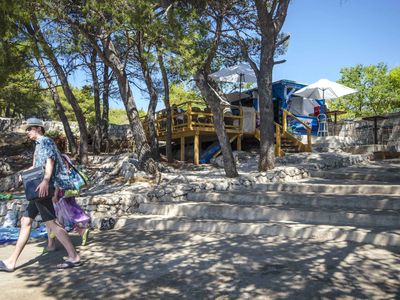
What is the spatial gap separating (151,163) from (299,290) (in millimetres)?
7315

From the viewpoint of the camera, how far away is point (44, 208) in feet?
12.9

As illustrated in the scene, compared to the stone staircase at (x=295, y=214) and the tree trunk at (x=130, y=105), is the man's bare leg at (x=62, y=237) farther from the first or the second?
the tree trunk at (x=130, y=105)

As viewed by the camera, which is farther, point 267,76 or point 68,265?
point 267,76

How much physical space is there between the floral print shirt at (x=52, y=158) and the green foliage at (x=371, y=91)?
3244cm

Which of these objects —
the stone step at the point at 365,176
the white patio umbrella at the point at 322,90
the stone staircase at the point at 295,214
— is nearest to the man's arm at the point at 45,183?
the stone staircase at the point at 295,214

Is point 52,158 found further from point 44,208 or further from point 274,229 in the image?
point 274,229

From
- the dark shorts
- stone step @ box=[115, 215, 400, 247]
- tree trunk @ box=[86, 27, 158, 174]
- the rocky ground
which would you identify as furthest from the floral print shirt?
tree trunk @ box=[86, 27, 158, 174]

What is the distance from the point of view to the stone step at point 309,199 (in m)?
5.80

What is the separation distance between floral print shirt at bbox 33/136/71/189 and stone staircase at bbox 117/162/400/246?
2.08m

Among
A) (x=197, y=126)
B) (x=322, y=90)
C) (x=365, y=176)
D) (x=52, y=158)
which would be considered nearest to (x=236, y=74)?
(x=197, y=126)

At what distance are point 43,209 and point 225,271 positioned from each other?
81.0 inches

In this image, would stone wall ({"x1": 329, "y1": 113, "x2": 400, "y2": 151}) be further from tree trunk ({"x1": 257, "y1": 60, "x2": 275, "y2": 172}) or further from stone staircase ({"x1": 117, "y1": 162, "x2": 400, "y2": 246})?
stone staircase ({"x1": 117, "y1": 162, "x2": 400, "y2": 246})

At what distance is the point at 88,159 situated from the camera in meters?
13.0

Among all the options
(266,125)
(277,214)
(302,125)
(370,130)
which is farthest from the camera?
(370,130)
